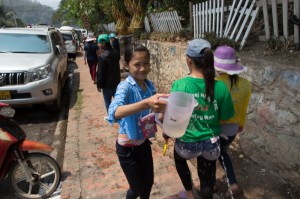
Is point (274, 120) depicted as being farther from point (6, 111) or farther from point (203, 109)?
point (6, 111)

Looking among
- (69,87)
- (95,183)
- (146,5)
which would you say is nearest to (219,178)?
(95,183)

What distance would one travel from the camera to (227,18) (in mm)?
5160

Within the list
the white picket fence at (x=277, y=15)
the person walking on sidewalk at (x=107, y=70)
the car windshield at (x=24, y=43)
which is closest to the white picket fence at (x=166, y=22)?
the person walking on sidewalk at (x=107, y=70)

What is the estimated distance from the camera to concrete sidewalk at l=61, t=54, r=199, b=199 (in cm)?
358

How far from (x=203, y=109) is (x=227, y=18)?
3.25m

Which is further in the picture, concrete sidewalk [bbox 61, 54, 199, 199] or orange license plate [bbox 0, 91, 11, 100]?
orange license plate [bbox 0, 91, 11, 100]

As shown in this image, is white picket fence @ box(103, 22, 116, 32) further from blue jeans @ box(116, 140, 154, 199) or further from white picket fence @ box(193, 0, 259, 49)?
blue jeans @ box(116, 140, 154, 199)

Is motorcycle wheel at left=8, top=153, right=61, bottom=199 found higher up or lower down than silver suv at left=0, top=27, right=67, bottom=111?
lower down

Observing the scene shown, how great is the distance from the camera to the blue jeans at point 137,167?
8.10 ft

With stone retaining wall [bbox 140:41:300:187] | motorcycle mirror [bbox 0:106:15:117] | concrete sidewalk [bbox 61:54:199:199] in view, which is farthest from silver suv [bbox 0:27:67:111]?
stone retaining wall [bbox 140:41:300:187]

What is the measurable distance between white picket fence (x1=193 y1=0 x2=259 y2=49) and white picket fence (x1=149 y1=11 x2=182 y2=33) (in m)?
1.10

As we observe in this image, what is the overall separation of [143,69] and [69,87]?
27.7 ft

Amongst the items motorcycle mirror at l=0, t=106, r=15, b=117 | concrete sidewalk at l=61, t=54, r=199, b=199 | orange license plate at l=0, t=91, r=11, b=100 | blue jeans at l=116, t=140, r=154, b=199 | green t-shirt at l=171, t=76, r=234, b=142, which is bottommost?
concrete sidewalk at l=61, t=54, r=199, b=199

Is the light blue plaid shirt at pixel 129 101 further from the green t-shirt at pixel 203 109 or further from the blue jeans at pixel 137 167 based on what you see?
the green t-shirt at pixel 203 109
